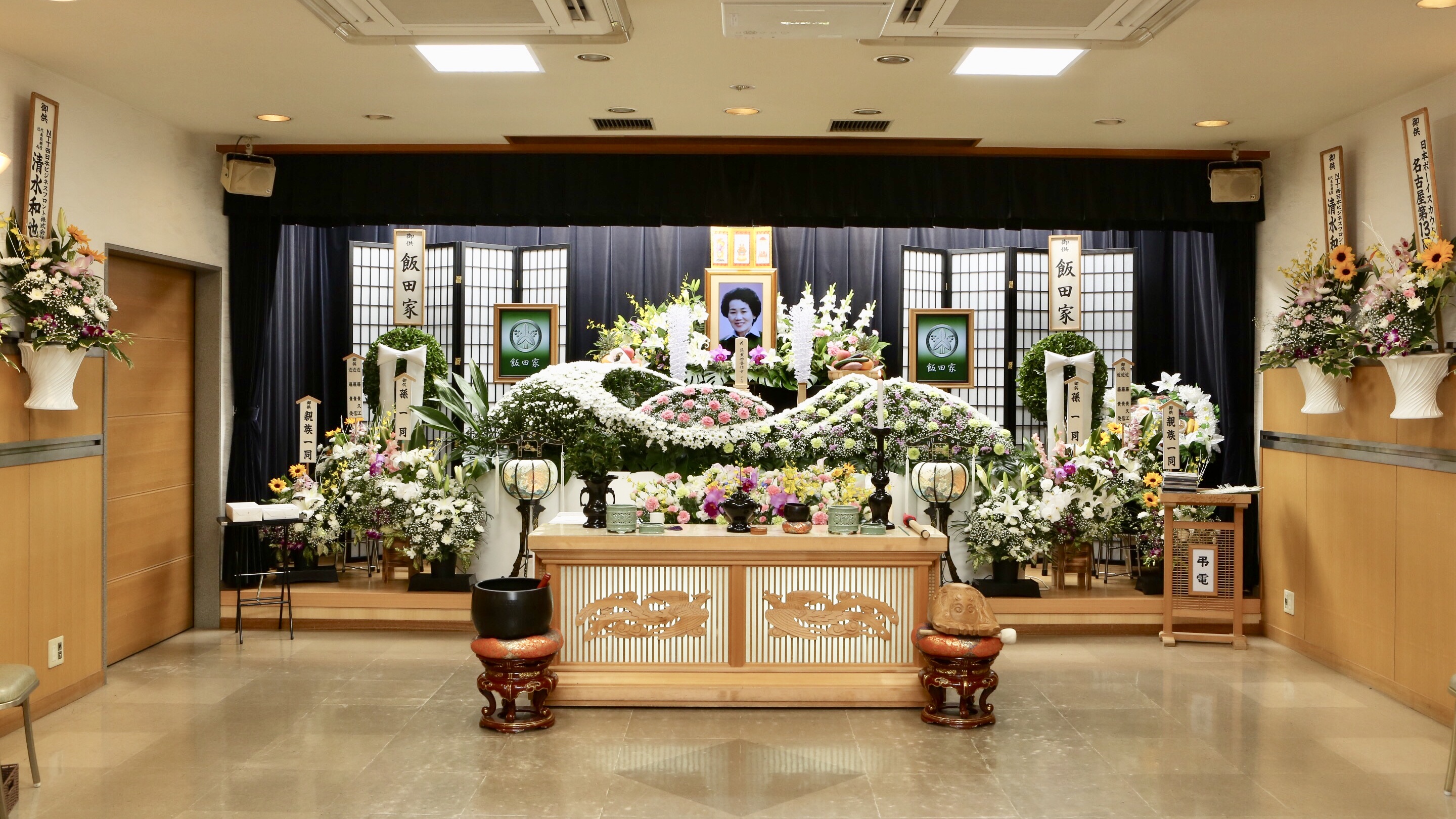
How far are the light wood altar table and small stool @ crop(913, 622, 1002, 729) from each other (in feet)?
0.75

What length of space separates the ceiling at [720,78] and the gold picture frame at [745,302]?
335cm

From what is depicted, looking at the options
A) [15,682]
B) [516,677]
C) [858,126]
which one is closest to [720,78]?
[858,126]

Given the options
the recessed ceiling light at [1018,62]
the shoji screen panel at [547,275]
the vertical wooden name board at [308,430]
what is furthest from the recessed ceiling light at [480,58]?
the shoji screen panel at [547,275]

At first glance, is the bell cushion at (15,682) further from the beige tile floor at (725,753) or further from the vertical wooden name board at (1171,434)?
the vertical wooden name board at (1171,434)

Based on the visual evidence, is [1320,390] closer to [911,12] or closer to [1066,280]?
[911,12]

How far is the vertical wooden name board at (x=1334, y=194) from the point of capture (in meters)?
6.19

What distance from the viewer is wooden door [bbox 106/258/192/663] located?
6.26 m

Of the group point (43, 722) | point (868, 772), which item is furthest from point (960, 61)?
point (43, 722)

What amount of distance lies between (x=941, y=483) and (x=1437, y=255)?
271 cm

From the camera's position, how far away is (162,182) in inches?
254

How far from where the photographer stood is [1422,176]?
5422 mm

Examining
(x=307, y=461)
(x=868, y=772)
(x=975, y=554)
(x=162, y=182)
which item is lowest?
(x=868, y=772)

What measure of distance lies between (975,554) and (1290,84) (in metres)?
3.20

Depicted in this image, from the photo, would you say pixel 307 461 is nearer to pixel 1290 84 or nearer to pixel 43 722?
pixel 43 722
